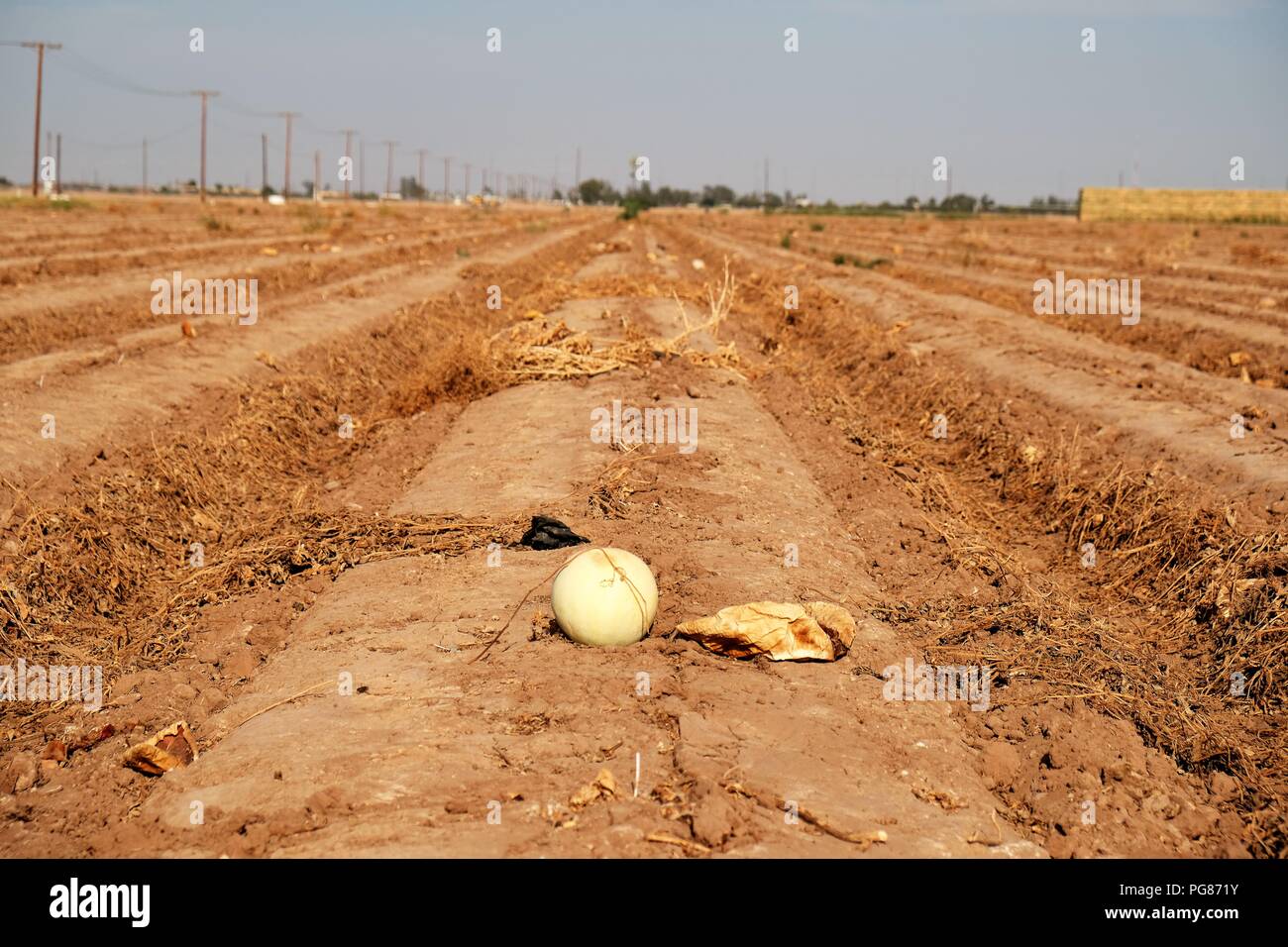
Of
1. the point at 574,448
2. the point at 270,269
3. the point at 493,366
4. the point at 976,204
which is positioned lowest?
the point at 574,448

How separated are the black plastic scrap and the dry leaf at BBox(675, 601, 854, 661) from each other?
5.08ft

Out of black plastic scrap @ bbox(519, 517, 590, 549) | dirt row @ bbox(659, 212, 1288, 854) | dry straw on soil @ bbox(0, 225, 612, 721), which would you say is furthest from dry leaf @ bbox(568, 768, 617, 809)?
dry straw on soil @ bbox(0, 225, 612, 721)

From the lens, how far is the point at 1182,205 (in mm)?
64500

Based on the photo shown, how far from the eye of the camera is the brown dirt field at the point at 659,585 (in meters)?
3.89

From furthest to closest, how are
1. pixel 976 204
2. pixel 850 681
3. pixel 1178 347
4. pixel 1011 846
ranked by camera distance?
pixel 976 204 < pixel 1178 347 < pixel 850 681 < pixel 1011 846

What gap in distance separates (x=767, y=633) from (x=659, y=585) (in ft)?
3.37

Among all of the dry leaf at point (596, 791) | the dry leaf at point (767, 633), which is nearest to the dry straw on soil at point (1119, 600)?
the dry leaf at point (767, 633)

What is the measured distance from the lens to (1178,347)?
1502 centimetres

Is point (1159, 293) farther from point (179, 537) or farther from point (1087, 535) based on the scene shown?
point (179, 537)

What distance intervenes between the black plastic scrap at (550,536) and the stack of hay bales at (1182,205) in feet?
221

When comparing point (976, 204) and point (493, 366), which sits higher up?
point (976, 204)
